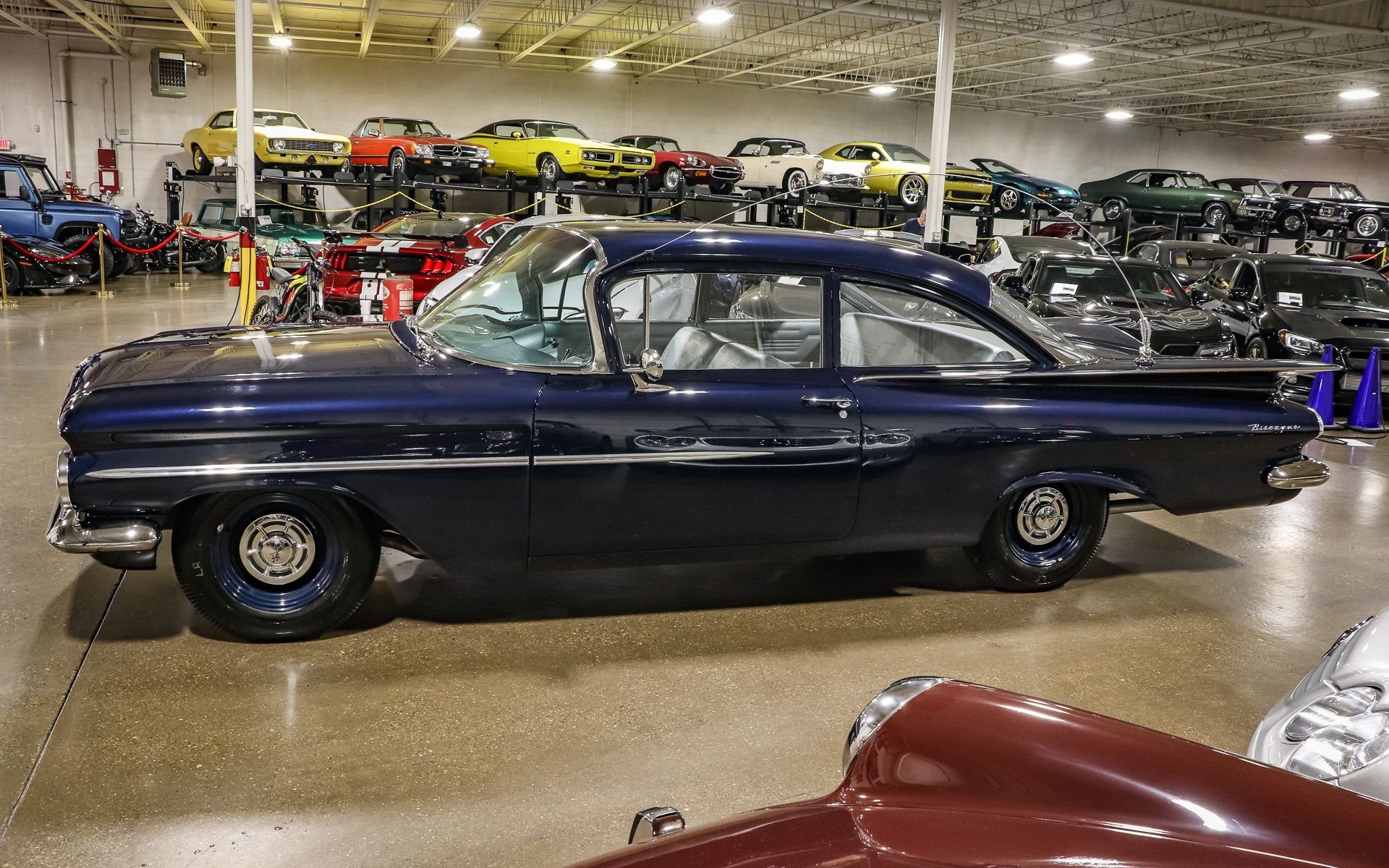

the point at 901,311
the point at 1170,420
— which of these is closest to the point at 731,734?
the point at 901,311

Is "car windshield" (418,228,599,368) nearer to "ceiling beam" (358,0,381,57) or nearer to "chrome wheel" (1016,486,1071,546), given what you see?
"chrome wheel" (1016,486,1071,546)

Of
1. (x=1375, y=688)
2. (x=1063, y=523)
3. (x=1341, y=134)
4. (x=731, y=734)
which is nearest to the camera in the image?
(x=1375, y=688)

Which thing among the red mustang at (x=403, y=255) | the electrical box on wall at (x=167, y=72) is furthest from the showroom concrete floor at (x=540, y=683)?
the electrical box on wall at (x=167, y=72)

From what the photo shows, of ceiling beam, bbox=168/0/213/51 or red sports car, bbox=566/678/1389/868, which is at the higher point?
ceiling beam, bbox=168/0/213/51

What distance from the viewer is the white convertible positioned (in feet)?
65.8

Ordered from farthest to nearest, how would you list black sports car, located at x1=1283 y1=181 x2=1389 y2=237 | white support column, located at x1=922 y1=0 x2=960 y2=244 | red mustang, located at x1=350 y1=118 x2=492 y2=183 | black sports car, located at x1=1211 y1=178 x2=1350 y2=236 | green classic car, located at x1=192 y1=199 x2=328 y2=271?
black sports car, located at x1=1283 y1=181 x2=1389 y2=237
black sports car, located at x1=1211 y1=178 x2=1350 y2=236
green classic car, located at x1=192 y1=199 x2=328 y2=271
red mustang, located at x1=350 y1=118 x2=492 y2=183
white support column, located at x1=922 y1=0 x2=960 y2=244

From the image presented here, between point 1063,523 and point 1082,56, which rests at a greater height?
point 1082,56

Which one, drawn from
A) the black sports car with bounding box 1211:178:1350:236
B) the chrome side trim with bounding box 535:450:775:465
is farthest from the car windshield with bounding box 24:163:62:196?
the black sports car with bounding box 1211:178:1350:236

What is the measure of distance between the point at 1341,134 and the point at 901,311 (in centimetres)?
3918

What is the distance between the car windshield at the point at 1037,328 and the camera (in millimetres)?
4621

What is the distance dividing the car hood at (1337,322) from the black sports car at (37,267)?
1649cm

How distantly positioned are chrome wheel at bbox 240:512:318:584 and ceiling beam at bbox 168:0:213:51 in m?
20.4

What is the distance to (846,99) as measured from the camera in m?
32.5

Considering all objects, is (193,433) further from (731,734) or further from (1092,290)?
(1092,290)
